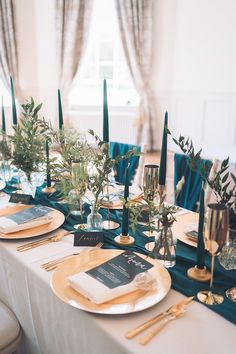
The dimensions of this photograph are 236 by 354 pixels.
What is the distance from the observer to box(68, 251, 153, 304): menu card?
0.85 meters

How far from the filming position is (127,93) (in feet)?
19.1

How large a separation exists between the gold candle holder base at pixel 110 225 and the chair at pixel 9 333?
1.54 ft

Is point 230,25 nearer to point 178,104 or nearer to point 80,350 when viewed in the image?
point 178,104

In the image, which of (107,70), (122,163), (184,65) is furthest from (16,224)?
(107,70)

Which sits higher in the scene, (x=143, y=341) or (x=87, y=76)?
(x=87, y=76)

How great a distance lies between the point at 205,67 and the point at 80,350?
4.91m

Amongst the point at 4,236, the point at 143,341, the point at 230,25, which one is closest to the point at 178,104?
the point at 230,25

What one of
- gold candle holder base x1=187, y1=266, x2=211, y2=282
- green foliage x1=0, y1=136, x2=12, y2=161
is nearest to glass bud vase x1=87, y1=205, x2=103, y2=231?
gold candle holder base x1=187, y1=266, x2=211, y2=282

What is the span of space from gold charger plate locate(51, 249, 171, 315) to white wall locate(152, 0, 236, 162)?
4.35 metres

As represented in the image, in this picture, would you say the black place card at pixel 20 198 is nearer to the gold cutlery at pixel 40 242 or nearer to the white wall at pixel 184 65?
the gold cutlery at pixel 40 242

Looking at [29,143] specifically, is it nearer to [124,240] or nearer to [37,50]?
[124,240]


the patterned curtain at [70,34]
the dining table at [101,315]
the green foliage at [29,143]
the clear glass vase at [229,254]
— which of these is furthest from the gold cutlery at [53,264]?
the patterned curtain at [70,34]

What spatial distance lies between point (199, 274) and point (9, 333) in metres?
0.67

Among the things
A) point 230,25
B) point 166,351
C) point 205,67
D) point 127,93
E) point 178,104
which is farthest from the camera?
point 127,93
